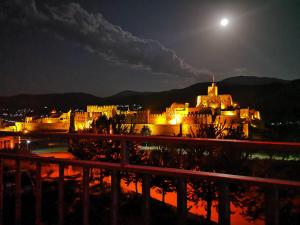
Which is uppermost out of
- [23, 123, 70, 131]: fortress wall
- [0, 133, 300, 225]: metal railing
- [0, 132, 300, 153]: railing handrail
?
[0, 132, 300, 153]: railing handrail

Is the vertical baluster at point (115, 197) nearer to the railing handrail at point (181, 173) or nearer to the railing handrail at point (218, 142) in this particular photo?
the railing handrail at point (181, 173)

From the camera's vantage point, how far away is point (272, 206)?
6.97 feet

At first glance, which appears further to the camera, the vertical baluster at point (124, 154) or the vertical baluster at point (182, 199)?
the vertical baluster at point (124, 154)

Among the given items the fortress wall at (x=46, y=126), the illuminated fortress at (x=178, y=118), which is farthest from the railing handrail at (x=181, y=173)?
the fortress wall at (x=46, y=126)

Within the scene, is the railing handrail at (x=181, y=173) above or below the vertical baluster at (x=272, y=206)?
above

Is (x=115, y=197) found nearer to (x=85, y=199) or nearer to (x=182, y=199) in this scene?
(x=85, y=199)

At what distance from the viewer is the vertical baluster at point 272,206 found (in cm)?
204

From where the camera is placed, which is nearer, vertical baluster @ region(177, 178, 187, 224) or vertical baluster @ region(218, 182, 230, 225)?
vertical baluster @ region(218, 182, 230, 225)

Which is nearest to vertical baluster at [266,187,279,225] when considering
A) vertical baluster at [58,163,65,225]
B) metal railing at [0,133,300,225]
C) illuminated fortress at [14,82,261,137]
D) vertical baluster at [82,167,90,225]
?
metal railing at [0,133,300,225]

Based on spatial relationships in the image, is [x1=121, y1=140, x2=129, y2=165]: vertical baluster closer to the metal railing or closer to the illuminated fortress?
the metal railing

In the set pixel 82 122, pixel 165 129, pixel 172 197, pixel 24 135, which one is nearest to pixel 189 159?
pixel 172 197

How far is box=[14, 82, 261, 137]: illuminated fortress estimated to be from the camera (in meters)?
48.4

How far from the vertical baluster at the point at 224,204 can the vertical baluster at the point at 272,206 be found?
285mm

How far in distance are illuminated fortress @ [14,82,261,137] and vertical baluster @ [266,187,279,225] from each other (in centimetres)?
3975
